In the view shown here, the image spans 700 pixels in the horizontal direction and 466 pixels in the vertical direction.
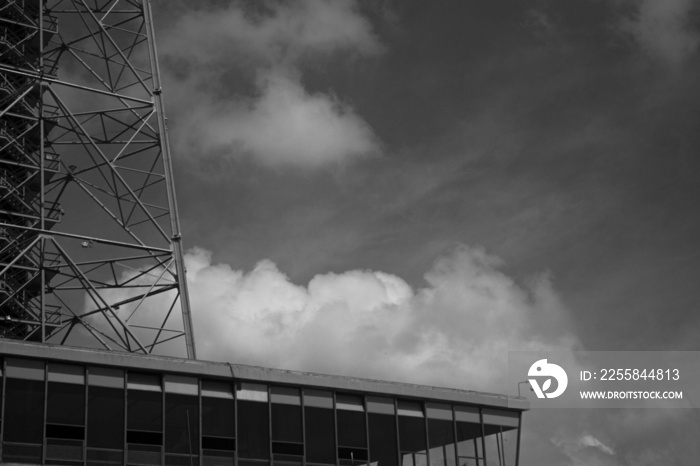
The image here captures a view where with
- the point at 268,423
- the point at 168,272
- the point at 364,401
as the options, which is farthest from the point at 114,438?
the point at 168,272

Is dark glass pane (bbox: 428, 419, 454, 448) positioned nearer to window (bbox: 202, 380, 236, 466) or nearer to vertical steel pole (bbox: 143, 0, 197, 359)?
window (bbox: 202, 380, 236, 466)

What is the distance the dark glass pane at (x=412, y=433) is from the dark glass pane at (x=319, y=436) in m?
3.39

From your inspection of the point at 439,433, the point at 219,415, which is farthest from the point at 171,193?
the point at 439,433


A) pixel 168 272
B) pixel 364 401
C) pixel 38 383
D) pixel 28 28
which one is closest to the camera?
pixel 38 383

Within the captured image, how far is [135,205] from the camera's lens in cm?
5575

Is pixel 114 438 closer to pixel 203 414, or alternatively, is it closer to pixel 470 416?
pixel 203 414

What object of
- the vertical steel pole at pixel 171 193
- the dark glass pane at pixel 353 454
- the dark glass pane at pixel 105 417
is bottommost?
the dark glass pane at pixel 353 454

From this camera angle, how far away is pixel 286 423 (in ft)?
146

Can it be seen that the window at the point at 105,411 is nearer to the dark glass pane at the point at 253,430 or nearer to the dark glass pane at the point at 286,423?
the dark glass pane at the point at 253,430

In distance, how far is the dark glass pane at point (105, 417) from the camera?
40.5 m

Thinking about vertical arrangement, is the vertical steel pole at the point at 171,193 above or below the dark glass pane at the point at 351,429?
above

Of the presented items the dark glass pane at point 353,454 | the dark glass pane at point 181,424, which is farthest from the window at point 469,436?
the dark glass pane at point 181,424

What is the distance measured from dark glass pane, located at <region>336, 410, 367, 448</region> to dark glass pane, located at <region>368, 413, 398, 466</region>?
1.20 feet

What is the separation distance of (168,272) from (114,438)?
14.9 metres
